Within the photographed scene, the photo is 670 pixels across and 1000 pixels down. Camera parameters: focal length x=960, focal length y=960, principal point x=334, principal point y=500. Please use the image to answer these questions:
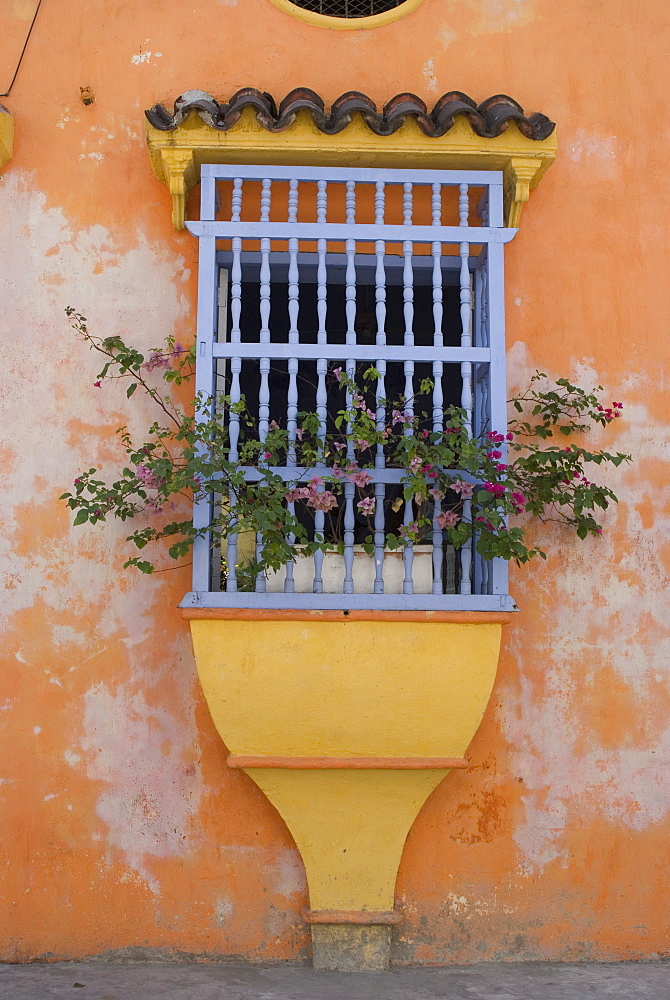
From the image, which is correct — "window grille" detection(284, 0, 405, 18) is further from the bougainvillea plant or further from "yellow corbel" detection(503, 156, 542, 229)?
the bougainvillea plant

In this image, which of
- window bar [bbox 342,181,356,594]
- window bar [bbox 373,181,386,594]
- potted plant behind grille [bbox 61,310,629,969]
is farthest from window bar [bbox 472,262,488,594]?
window bar [bbox 342,181,356,594]

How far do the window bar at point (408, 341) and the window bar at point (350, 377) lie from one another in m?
0.19

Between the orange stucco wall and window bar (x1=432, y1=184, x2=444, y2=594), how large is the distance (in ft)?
1.32

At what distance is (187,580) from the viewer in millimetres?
3666

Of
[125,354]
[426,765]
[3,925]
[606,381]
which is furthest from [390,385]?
[3,925]

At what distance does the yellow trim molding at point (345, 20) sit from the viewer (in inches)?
154

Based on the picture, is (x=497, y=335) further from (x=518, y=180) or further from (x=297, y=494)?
(x=297, y=494)

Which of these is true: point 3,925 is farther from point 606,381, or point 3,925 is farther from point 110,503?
point 606,381

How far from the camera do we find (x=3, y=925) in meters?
3.49

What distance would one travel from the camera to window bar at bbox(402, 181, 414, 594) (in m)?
3.43

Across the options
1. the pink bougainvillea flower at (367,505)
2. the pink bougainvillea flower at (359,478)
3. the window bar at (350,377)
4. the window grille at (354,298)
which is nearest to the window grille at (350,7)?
the window grille at (354,298)

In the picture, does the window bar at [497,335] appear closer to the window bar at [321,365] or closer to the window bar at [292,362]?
the window bar at [321,365]

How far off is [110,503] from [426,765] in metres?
1.47

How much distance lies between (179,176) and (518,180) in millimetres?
A: 1286
